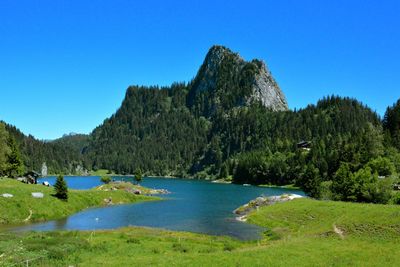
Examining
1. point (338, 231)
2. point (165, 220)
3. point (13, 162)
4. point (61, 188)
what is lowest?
point (165, 220)

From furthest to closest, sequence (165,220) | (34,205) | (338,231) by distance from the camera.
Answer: (34,205) → (165,220) → (338,231)

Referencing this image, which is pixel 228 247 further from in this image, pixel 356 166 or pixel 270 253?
pixel 356 166

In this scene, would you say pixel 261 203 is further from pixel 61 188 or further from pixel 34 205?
pixel 34 205

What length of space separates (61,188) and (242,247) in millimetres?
68186

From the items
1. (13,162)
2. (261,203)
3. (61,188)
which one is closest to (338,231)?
(261,203)

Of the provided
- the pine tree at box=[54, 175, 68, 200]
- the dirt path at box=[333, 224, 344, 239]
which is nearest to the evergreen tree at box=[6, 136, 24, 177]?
the pine tree at box=[54, 175, 68, 200]

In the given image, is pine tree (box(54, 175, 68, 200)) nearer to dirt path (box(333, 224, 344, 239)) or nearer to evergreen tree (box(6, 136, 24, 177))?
evergreen tree (box(6, 136, 24, 177))

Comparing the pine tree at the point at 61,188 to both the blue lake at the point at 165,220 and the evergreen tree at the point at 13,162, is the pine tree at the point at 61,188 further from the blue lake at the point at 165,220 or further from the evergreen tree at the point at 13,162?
the evergreen tree at the point at 13,162

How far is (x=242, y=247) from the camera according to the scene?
59.6 metres

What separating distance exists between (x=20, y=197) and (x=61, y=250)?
185 ft

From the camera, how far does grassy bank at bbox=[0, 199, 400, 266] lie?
43938mm

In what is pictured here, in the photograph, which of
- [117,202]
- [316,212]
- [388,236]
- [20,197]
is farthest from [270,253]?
[117,202]

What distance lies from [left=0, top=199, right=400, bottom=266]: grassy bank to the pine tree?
41.1 m

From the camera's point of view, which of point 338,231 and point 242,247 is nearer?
point 242,247
